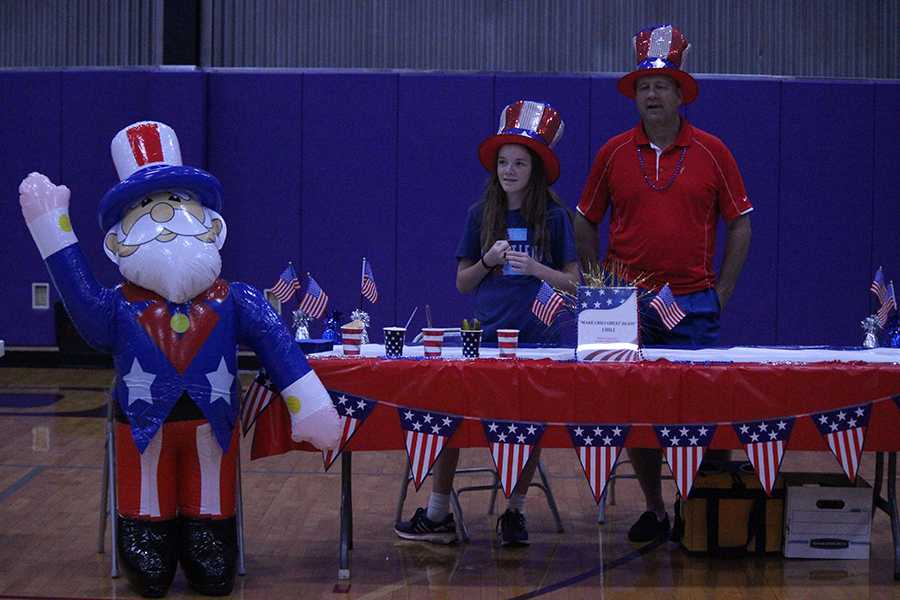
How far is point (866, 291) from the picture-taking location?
30.6 ft

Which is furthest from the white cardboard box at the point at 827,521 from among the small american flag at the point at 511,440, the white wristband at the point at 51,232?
the white wristband at the point at 51,232

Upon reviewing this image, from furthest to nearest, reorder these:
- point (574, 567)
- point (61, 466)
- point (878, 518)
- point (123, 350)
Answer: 1. point (61, 466)
2. point (878, 518)
3. point (574, 567)
4. point (123, 350)

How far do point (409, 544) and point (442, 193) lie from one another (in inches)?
197

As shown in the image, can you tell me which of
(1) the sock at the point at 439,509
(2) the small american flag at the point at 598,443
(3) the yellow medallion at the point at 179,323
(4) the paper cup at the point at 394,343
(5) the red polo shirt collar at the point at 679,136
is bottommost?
(1) the sock at the point at 439,509

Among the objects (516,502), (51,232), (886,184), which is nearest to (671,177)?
(516,502)

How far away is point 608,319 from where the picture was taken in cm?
411

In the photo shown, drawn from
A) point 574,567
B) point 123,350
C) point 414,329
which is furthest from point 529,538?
point 414,329

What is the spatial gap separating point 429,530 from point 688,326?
119 cm

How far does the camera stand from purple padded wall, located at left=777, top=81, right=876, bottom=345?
9.23 m

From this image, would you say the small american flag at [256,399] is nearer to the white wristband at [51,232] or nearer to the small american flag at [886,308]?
the white wristband at [51,232]

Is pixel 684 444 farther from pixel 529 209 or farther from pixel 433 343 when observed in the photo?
pixel 529 209

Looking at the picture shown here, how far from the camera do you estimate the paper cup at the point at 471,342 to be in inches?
163

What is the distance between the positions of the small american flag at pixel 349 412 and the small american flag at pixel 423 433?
0.11 m

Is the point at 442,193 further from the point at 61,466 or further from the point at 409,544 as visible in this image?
the point at 409,544
